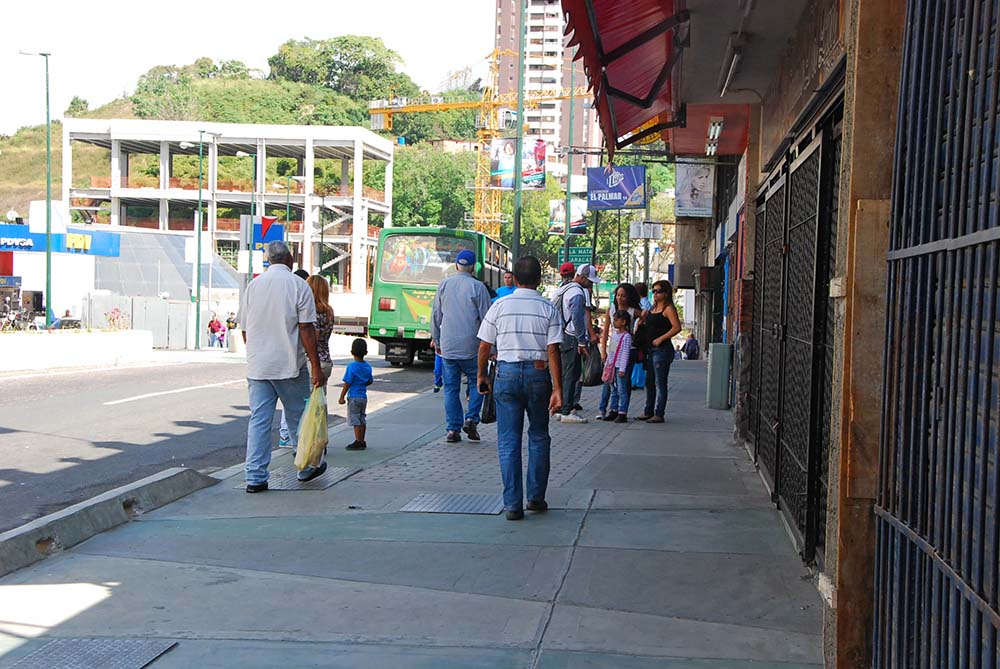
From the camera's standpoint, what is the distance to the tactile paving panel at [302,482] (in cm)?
851

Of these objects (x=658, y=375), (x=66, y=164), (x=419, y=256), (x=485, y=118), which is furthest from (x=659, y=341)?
(x=485, y=118)

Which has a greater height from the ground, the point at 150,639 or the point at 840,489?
the point at 840,489

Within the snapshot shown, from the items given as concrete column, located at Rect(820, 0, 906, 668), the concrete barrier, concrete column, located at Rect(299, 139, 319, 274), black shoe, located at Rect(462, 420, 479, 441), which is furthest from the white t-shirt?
concrete column, located at Rect(299, 139, 319, 274)

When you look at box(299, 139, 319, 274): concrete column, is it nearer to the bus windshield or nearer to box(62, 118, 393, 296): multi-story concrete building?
box(62, 118, 393, 296): multi-story concrete building

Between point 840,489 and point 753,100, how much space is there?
27.9ft

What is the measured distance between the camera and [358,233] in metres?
75.5

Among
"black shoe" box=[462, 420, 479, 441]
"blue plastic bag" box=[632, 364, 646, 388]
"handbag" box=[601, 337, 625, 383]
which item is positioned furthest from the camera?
"blue plastic bag" box=[632, 364, 646, 388]

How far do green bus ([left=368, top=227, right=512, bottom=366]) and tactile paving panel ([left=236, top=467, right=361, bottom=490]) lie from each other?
623 inches

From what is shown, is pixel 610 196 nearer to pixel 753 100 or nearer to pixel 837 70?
pixel 753 100

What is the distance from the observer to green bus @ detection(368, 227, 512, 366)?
25219 mm

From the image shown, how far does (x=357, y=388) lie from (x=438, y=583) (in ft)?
16.0

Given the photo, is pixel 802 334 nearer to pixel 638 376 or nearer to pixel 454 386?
pixel 454 386

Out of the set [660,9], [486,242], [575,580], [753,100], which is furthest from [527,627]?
[486,242]

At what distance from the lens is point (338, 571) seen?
5.93 metres
